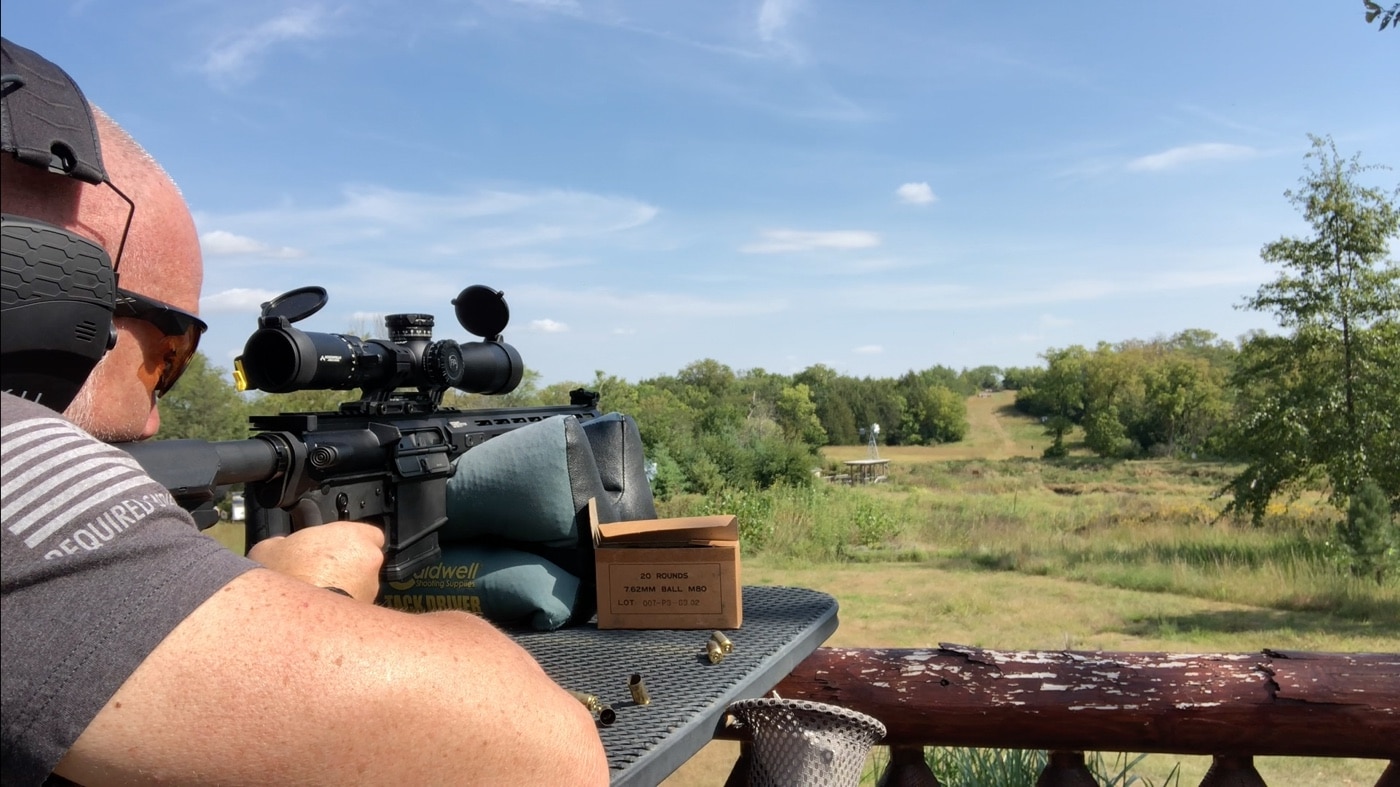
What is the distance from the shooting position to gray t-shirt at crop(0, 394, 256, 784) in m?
0.88

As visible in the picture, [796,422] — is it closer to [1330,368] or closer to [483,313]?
[1330,368]

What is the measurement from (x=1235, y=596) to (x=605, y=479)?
12.5 meters

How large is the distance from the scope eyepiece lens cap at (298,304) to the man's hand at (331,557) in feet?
3.93

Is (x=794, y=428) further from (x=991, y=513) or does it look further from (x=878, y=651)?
(x=878, y=651)

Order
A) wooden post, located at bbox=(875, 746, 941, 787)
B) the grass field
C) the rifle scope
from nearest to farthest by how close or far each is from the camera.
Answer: wooden post, located at bbox=(875, 746, 941, 787) < the rifle scope < the grass field

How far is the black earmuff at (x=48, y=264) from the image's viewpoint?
1.03m

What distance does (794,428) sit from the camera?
84.6 feet

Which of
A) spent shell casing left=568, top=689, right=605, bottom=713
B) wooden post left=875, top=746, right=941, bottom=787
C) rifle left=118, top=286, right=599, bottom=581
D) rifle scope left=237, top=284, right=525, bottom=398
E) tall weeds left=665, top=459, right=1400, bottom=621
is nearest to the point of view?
spent shell casing left=568, top=689, right=605, bottom=713

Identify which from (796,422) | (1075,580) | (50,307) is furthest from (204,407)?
(50,307)

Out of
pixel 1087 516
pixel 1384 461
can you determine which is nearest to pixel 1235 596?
pixel 1384 461

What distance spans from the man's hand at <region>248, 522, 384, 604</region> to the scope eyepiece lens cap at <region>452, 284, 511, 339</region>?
195cm

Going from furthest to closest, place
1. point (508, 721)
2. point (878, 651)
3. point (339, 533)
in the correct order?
1. point (878, 651)
2. point (339, 533)
3. point (508, 721)

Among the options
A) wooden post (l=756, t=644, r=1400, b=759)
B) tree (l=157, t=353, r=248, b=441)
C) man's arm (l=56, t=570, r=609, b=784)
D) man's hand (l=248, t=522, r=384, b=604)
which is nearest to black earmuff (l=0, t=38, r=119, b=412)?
man's arm (l=56, t=570, r=609, b=784)

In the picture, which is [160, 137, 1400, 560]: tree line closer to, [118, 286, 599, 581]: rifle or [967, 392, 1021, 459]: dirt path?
[118, 286, 599, 581]: rifle
